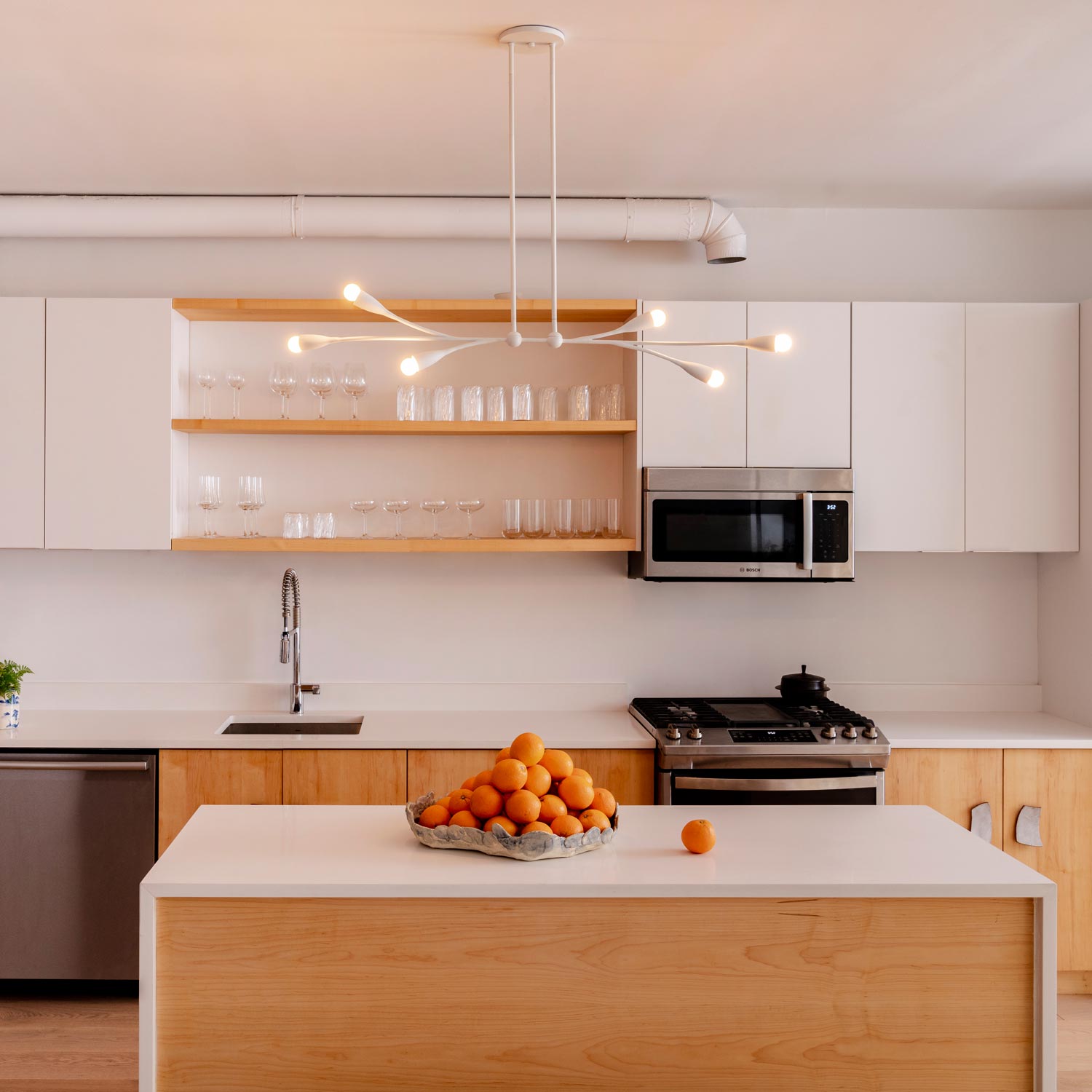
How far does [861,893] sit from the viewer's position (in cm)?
187

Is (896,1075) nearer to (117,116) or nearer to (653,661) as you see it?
(653,661)

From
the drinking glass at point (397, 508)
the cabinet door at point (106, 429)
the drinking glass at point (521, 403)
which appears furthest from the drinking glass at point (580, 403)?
the cabinet door at point (106, 429)

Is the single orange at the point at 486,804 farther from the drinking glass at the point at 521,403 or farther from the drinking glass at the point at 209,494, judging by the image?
the drinking glass at the point at 209,494

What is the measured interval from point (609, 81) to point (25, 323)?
2.22m

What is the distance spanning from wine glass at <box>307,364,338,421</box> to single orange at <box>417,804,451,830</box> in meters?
1.97

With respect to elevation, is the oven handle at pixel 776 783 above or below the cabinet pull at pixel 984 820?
above

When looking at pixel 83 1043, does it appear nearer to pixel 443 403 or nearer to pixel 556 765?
pixel 556 765

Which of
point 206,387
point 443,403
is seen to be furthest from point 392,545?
point 206,387

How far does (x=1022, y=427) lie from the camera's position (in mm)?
3551

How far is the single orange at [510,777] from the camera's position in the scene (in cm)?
198

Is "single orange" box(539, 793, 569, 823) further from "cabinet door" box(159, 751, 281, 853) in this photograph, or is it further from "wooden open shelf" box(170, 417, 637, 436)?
"wooden open shelf" box(170, 417, 637, 436)

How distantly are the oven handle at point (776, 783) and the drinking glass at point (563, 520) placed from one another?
1002mm

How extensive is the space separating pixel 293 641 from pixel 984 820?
2531 millimetres

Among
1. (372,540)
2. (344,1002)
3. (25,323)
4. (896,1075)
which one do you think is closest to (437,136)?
(372,540)
